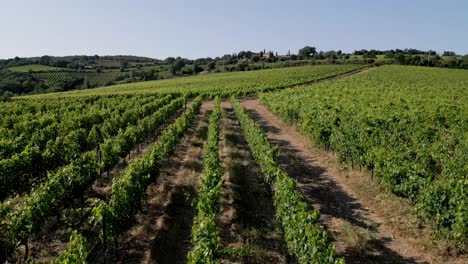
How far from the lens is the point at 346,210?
14.5 meters

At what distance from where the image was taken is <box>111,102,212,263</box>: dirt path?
438 inches

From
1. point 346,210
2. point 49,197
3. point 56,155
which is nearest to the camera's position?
point 49,197

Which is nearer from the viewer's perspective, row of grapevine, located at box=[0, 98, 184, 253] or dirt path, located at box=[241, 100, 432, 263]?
row of grapevine, located at box=[0, 98, 184, 253]

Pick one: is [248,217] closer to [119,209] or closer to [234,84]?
[119,209]

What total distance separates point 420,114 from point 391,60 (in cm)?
9295

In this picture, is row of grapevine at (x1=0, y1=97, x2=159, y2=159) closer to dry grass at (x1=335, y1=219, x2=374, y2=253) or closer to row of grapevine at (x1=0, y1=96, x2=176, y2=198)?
row of grapevine at (x1=0, y1=96, x2=176, y2=198)

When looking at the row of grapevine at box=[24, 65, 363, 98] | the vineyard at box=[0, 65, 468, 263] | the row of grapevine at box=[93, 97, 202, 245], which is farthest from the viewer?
the row of grapevine at box=[24, 65, 363, 98]

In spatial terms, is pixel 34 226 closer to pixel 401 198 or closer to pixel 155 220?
pixel 155 220

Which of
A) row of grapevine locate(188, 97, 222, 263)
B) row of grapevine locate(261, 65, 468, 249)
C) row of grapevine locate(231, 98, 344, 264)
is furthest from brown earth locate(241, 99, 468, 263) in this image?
row of grapevine locate(188, 97, 222, 263)

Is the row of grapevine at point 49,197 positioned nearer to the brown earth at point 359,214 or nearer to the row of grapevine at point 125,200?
the row of grapevine at point 125,200

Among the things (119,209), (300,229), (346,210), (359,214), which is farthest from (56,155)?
(359,214)

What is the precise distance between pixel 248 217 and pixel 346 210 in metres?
3.88

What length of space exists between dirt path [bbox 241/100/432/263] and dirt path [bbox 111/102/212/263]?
15.6ft

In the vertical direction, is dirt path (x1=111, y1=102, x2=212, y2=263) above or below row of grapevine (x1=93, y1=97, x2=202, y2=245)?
below
